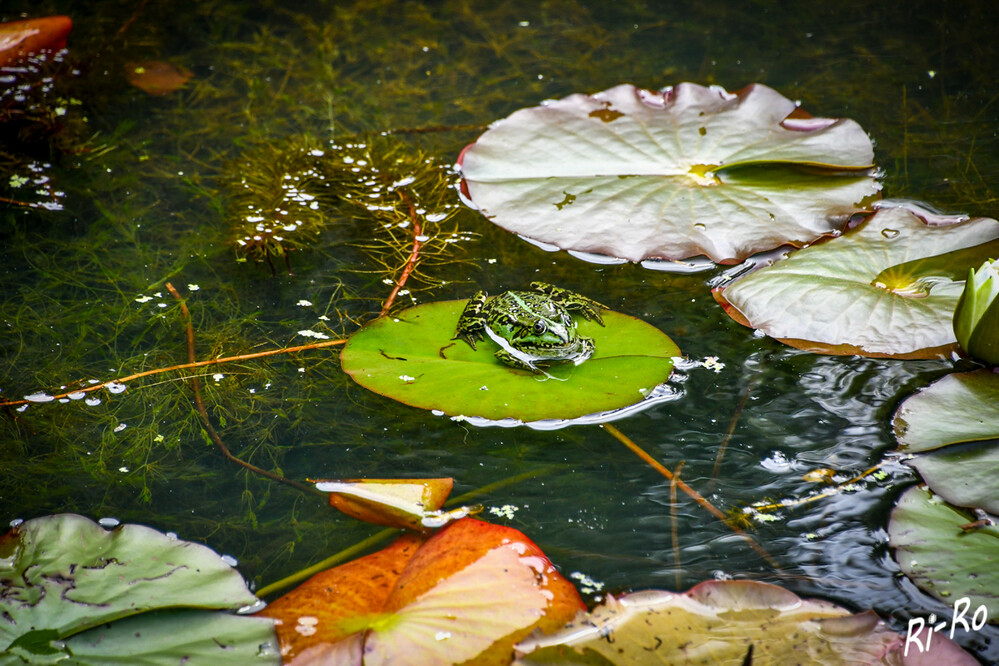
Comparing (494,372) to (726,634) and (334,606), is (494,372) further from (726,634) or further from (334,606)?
(726,634)

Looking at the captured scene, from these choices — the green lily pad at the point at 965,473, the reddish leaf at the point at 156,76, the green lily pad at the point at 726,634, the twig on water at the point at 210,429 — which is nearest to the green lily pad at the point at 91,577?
the twig on water at the point at 210,429

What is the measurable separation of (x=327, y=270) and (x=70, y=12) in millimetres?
3192

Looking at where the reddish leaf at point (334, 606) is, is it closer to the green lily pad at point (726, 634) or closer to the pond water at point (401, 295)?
the pond water at point (401, 295)

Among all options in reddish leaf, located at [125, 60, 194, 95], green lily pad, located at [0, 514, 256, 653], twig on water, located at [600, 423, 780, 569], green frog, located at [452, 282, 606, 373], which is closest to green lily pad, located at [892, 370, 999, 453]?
twig on water, located at [600, 423, 780, 569]

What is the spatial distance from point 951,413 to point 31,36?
476 centimetres

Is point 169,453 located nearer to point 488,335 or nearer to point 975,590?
point 488,335

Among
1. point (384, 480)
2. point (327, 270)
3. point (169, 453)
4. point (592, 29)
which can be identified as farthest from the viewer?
point (592, 29)

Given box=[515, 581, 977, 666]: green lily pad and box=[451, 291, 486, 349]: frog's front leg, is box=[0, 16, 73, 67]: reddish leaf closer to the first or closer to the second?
box=[451, 291, 486, 349]: frog's front leg

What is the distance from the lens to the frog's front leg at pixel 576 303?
8.43 ft

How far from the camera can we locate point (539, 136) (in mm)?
3225

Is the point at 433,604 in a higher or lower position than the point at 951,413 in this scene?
lower

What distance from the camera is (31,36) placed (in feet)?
13.3

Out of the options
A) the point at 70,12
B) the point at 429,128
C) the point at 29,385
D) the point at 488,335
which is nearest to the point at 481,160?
the point at 429,128

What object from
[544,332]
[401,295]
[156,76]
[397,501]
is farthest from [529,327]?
[156,76]
